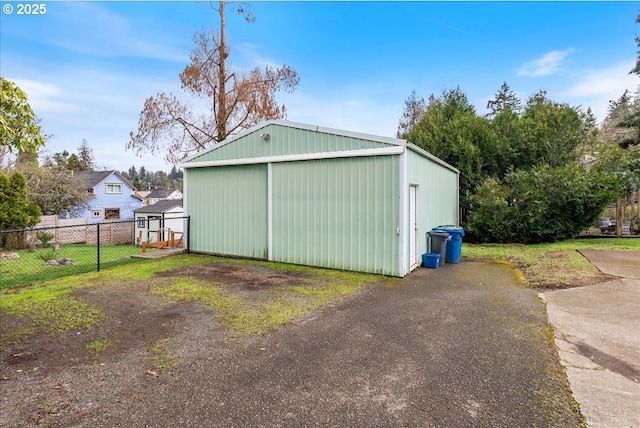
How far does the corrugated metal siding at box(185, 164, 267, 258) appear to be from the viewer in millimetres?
8188

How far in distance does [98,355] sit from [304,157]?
524 centimetres

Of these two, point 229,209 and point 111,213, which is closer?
point 229,209

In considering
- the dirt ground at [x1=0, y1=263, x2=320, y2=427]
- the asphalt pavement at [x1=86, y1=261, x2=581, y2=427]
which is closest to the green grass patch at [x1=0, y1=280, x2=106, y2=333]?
the dirt ground at [x1=0, y1=263, x2=320, y2=427]

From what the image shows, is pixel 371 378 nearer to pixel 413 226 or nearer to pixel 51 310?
pixel 51 310

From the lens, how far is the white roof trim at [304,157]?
6.37 m

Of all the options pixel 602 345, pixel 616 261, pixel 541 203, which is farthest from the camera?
pixel 541 203

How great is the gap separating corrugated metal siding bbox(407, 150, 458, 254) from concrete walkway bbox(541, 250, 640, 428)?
291cm

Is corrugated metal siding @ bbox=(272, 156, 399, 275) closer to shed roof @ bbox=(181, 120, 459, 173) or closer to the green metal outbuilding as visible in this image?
the green metal outbuilding

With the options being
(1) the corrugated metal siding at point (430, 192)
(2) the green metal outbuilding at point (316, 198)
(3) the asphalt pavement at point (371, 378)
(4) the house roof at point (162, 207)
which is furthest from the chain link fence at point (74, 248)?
(1) the corrugated metal siding at point (430, 192)

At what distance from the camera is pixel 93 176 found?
1061 inches

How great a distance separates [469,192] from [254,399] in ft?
37.9

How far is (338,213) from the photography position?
7.00 m

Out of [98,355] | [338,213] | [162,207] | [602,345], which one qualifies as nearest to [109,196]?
[162,207]

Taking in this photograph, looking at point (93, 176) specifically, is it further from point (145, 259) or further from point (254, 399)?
point (254, 399)
